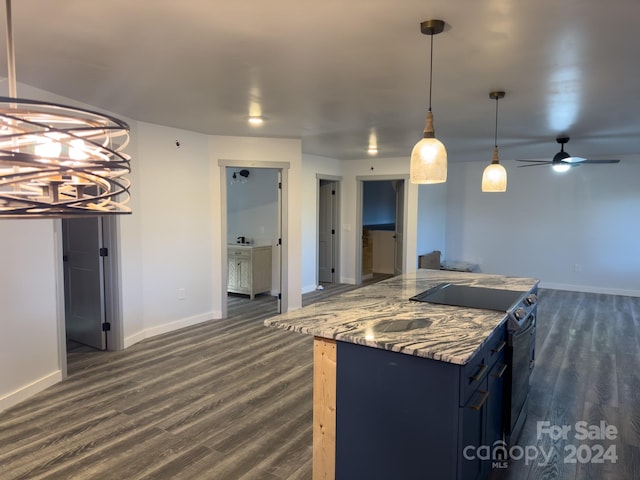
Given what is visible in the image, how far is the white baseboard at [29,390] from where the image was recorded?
304 centimetres

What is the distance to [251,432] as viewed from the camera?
9.02 ft

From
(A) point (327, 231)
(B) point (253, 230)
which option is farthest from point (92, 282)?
(A) point (327, 231)

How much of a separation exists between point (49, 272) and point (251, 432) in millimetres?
2153

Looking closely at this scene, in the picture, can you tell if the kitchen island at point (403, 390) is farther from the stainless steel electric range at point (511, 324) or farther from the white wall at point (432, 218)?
the white wall at point (432, 218)

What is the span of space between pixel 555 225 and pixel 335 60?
6551 mm

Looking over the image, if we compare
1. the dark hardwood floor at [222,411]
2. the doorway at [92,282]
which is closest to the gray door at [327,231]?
the dark hardwood floor at [222,411]

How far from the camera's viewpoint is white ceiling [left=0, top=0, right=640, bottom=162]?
196cm

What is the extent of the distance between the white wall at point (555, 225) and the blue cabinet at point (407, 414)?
21.1 feet

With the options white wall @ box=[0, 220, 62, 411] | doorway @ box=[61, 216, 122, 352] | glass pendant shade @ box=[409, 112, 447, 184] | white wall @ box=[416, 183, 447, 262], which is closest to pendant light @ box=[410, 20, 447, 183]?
glass pendant shade @ box=[409, 112, 447, 184]

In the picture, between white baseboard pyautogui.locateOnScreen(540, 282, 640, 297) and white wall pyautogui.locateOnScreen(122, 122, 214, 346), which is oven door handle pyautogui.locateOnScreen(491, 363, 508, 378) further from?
white baseboard pyautogui.locateOnScreen(540, 282, 640, 297)

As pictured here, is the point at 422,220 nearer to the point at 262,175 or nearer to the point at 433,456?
the point at 262,175

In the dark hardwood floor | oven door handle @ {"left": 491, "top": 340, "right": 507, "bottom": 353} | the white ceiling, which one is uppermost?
the white ceiling

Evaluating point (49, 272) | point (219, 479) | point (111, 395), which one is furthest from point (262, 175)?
point (219, 479)

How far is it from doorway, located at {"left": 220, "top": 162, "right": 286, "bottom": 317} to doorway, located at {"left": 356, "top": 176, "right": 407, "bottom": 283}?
1908 millimetres
